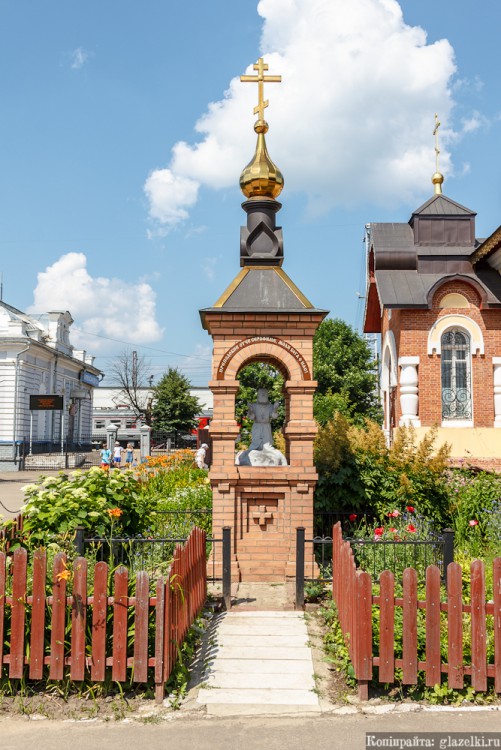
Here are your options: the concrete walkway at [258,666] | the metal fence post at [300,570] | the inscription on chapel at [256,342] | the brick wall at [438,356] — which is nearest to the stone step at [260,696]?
the concrete walkway at [258,666]

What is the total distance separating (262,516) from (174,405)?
43444 millimetres

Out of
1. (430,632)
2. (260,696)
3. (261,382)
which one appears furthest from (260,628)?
(261,382)

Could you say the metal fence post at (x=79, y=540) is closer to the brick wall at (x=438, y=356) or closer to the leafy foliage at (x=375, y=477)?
the leafy foliage at (x=375, y=477)

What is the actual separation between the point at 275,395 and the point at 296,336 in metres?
19.1

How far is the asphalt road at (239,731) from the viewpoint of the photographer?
164 inches

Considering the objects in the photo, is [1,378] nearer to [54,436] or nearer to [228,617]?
[54,436]

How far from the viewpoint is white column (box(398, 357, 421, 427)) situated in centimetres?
1430

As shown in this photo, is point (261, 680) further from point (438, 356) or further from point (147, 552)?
point (438, 356)

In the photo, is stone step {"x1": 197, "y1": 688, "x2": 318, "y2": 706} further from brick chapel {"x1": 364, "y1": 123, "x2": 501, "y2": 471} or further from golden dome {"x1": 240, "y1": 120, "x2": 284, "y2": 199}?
brick chapel {"x1": 364, "y1": 123, "x2": 501, "y2": 471}

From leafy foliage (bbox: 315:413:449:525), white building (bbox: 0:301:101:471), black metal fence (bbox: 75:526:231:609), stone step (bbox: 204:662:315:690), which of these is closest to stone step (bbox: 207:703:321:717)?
stone step (bbox: 204:662:315:690)

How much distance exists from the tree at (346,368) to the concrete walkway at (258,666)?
66.2 ft

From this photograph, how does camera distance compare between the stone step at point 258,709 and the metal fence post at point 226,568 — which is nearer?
the stone step at point 258,709

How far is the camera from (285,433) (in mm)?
8203

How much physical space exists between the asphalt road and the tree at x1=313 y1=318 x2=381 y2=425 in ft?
72.0
